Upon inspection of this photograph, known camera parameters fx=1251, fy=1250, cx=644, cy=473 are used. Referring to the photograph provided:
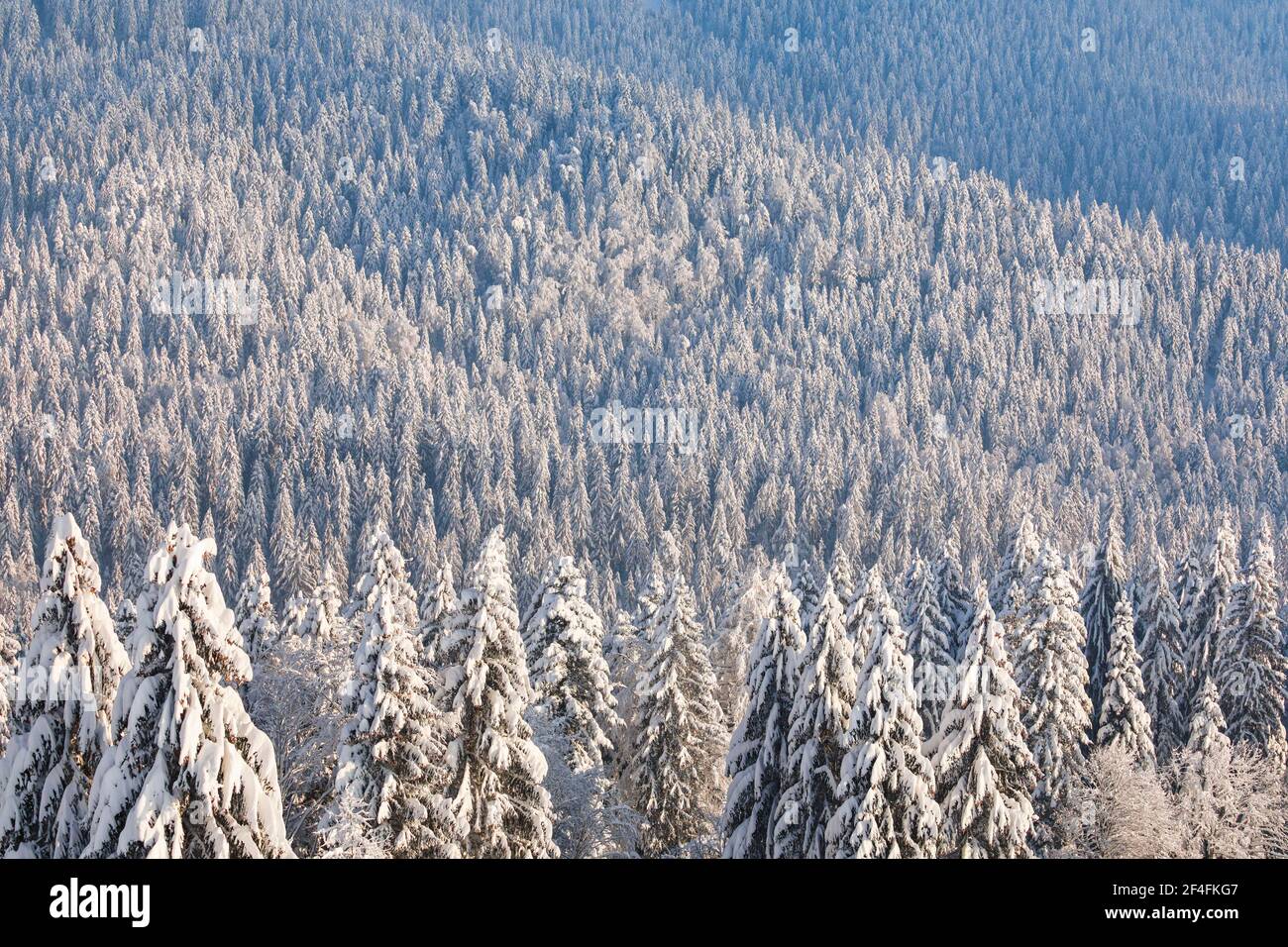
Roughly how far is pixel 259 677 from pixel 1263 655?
1169 inches

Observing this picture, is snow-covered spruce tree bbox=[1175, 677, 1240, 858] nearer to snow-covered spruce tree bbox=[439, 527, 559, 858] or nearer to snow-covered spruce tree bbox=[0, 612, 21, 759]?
snow-covered spruce tree bbox=[439, 527, 559, 858]

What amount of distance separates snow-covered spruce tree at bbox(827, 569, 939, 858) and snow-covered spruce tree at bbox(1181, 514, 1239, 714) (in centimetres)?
2007

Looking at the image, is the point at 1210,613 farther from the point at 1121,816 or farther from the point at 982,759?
the point at 982,759

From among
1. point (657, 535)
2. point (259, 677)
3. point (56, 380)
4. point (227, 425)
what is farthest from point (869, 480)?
point (259, 677)

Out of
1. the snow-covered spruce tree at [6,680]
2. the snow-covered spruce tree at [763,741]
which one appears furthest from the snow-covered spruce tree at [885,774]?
the snow-covered spruce tree at [6,680]

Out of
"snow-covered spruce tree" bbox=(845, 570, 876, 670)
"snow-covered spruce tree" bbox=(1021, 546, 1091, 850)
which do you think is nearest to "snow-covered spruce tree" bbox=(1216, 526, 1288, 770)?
"snow-covered spruce tree" bbox=(1021, 546, 1091, 850)

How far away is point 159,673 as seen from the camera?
53.7 feet

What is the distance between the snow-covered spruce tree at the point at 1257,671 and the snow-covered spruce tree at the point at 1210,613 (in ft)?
2.43

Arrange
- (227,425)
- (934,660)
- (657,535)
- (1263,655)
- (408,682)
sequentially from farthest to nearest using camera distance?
(227,425) < (657,535) < (1263,655) < (934,660) < (408,682)

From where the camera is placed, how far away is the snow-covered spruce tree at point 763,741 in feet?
84.9

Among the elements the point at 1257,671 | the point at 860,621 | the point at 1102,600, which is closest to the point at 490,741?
the point at 860,621

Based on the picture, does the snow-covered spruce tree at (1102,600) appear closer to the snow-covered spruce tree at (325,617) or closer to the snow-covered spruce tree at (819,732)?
the snow-covered spruce tree at (819,732)

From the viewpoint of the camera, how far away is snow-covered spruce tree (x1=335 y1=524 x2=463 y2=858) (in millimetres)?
21406
